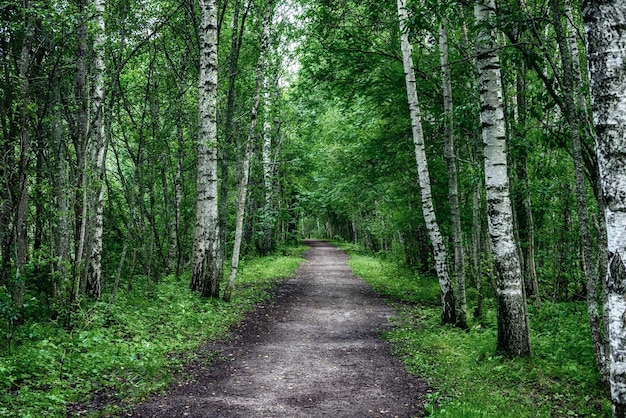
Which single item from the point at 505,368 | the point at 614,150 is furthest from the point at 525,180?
the point at 614,150

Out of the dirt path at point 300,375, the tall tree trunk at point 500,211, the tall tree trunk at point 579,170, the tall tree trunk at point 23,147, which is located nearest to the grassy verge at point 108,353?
the dirt path at point 300,375

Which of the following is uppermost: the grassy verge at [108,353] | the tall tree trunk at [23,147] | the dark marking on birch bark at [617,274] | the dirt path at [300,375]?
the tall tree trunk at [23,147]

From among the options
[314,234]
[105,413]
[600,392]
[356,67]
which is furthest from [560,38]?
[314,234]

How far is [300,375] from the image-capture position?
22.2 ft

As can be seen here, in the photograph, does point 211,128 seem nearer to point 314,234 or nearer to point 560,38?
point 560,38

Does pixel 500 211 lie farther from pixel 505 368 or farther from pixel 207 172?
pixel 207 172

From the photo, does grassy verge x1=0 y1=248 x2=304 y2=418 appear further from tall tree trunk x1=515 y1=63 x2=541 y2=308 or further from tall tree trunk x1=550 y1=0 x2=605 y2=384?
tall tree trunk x1=515 y1=63 x2=541 y2=308

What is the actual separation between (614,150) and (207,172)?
32.8 feet

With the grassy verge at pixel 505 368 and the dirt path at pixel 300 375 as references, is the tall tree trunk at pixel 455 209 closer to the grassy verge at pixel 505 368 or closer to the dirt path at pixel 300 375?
the grassy verge at pixel 505 368

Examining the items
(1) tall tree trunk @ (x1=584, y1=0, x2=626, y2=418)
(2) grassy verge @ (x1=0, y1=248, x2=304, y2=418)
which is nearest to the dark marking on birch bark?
(1) tall tree trunk @ (x1=584, y1=0, x2=626, y2=418)

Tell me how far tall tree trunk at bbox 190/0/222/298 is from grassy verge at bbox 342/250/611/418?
5125 millimetres

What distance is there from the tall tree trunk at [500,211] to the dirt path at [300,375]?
167 cm

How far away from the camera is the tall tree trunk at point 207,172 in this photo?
11.5 m

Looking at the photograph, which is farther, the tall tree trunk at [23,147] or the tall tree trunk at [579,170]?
the tall tree trunk at [23,147]
